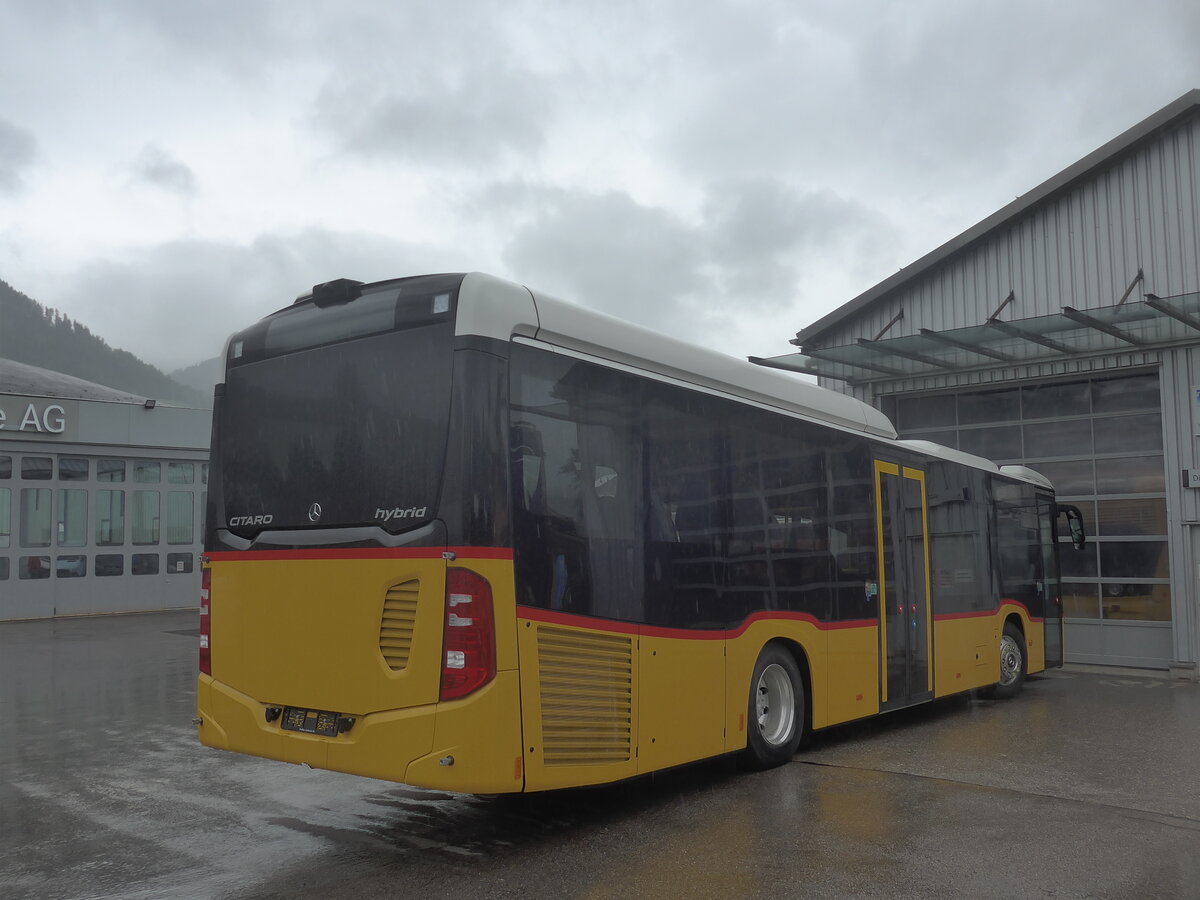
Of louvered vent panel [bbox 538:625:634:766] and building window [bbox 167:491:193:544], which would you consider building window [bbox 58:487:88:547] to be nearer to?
building window [bbox 167:491:193:544]

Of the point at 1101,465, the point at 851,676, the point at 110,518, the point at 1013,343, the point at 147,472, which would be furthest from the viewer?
the point at 147,472

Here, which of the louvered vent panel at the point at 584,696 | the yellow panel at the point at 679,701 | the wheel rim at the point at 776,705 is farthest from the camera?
the wheel rim at the point at 776,705

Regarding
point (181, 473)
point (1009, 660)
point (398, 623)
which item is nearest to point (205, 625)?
point (398, 623)

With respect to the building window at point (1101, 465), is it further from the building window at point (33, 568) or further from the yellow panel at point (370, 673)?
the building window at point (33, 568)

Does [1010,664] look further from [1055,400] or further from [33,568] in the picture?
[33,568]

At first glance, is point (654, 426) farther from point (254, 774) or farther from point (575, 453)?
point (254, 774)

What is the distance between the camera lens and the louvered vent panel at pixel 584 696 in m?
5.61

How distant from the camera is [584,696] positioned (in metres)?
5.86

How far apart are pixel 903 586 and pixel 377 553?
5.97 m

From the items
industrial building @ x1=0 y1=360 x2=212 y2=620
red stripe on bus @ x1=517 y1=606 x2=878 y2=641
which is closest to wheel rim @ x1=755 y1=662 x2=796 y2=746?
red stripe on bus @ x1=517 y1=606 x2=878 y2=641

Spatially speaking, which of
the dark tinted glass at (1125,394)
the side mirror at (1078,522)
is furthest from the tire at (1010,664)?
the dark tinted glass at (1125,394)

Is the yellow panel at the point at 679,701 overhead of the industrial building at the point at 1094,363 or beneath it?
beneath

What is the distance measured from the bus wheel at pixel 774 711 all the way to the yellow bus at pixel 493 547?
0.02 meters

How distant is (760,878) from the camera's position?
5.23 metres
